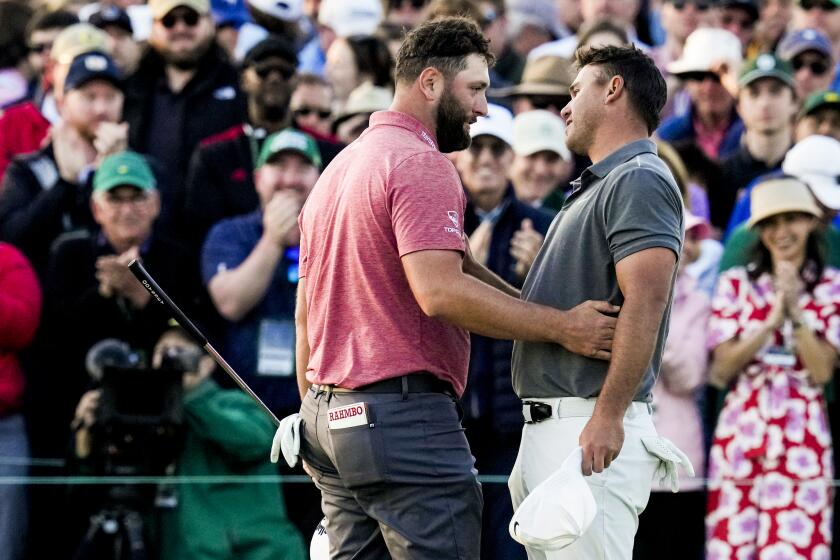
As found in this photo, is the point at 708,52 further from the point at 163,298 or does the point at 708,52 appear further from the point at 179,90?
the point at 163,298

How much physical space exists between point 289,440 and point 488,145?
3.36 meters

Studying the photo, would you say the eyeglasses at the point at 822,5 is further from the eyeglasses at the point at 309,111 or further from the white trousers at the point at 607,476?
the white trousers at the point at 607,476

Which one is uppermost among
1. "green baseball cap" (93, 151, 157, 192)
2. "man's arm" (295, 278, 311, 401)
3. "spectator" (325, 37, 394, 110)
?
"spectator" (325, 37, 394, 110)

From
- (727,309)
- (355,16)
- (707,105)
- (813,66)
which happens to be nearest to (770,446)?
(727,309)

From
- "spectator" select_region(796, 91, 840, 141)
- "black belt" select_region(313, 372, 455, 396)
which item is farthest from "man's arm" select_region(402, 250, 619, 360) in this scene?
→ "spectator" select_region(796, 91, 840, 141)

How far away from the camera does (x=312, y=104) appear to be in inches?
376

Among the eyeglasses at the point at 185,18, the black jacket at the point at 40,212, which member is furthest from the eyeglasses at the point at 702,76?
the black jacket at the point at 40,212

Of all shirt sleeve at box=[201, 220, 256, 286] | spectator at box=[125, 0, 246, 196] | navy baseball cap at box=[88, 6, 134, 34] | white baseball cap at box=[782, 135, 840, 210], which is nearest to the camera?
shirt sleeve at box=[201, 220, 256, 286]

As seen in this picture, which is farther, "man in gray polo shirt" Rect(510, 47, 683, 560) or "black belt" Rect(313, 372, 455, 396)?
"black belt" Rect(313, 372, 455, 396)

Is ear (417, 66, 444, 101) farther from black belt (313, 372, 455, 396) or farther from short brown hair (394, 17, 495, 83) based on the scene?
black belt (313, 372, 455, 396)

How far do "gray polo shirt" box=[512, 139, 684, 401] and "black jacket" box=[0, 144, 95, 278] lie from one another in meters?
3.97

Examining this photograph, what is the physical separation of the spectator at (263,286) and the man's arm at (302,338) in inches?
87.5

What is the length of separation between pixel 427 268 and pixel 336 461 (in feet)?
2.28

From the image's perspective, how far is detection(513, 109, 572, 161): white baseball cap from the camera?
883cm
